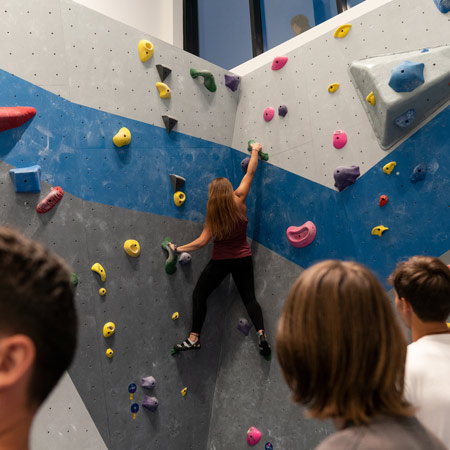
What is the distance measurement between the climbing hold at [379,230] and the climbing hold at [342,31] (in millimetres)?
1211

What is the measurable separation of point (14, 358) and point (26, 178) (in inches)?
73.7

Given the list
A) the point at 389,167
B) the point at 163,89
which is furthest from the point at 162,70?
the point at 389,167

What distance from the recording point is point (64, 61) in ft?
7.89

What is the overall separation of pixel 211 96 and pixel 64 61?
43.2 inches

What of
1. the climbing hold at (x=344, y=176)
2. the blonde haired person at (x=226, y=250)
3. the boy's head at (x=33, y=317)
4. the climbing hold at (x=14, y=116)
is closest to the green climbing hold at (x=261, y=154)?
the blonde haired person at (x=226, y=250)

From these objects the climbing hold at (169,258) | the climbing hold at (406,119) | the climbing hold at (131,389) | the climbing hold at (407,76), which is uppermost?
the climbing hold at (407,76)

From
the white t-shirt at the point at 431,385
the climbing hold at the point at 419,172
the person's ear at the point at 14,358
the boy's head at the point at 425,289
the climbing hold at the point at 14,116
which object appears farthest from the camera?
the climbing hold at the point at 419,172

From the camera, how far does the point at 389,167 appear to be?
8.38ft

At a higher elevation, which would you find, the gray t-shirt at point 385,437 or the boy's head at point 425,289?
the gray t-shirt at point 385,437

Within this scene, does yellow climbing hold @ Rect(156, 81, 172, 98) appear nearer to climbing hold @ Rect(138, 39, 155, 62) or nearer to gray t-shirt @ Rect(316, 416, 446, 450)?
climbing hold @ Rect(138, 39, 155, 62)

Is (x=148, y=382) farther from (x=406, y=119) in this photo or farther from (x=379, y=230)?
(x=406, y=119)

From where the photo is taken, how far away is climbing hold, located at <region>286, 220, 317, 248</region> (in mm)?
2840

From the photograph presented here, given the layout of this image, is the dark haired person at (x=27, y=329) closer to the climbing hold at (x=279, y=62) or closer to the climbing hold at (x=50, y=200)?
the climbing hold at (x=50, y=200)

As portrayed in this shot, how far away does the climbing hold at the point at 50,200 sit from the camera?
2262 millimetres
